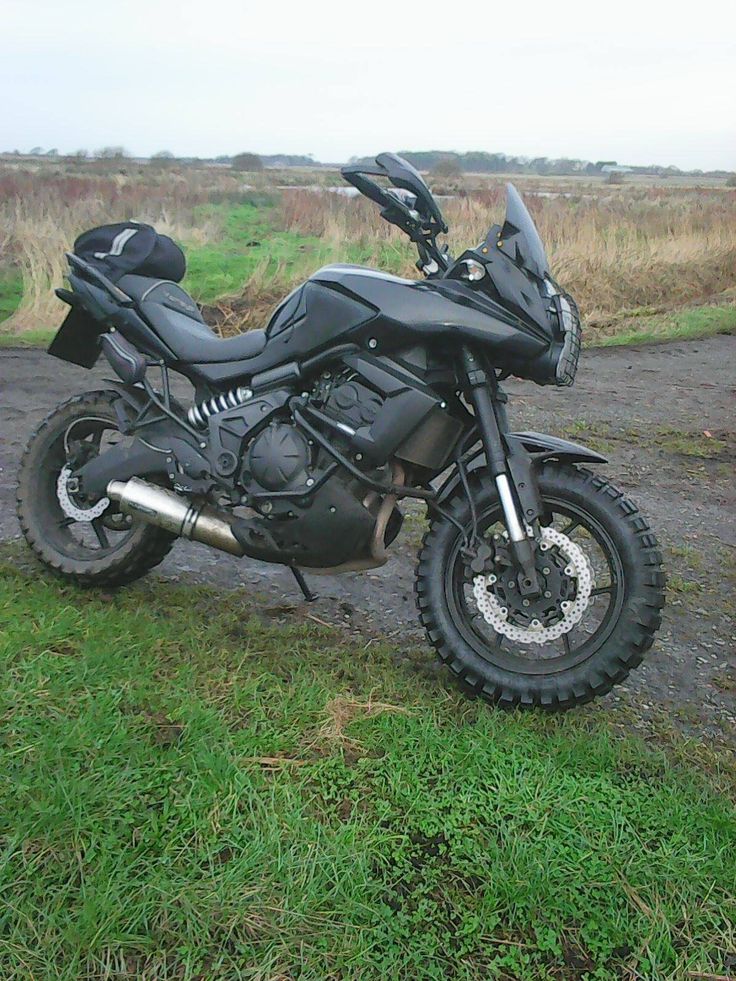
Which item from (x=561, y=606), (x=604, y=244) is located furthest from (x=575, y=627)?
(x=604, y=244)

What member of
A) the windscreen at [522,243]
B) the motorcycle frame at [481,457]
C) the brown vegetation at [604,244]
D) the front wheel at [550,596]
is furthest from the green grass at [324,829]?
the brown vegetation at [604,244]

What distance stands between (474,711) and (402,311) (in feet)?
4.40

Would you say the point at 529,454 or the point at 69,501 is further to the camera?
the point at 69,501

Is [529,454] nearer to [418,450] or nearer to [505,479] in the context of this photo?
[505,479]

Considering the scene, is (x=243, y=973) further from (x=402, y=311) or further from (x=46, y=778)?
(x=402, y=311)

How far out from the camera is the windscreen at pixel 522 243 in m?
2.93

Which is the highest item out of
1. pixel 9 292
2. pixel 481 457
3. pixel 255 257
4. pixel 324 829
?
pixel 481 457

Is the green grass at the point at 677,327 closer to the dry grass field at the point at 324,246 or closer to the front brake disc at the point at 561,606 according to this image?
the dry grass field at the point at 324,246

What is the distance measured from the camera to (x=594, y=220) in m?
14.3

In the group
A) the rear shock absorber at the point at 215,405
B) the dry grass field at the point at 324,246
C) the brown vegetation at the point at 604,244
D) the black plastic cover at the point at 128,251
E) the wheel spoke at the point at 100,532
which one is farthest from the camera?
the brown vegetation at the point at 604,244

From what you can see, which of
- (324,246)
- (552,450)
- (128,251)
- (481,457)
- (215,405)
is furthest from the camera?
(324,246)

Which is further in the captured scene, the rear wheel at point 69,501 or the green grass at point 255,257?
the green grass at point 255,257

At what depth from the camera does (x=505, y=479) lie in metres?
2.97

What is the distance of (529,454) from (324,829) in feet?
4.46
